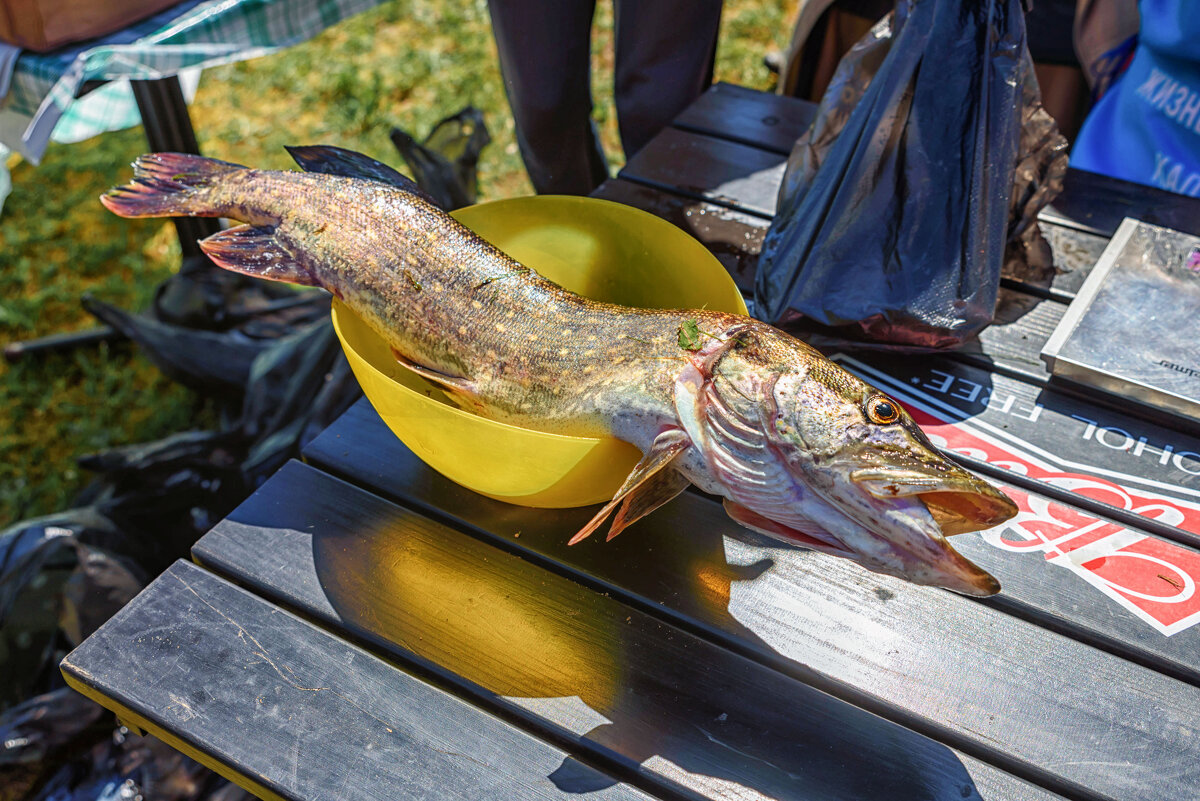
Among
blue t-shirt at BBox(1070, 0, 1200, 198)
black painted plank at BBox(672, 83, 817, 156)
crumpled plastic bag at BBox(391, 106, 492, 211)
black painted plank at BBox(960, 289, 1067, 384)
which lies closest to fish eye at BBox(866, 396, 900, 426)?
black painted plank at BBox(960, 289, 1067, 384)

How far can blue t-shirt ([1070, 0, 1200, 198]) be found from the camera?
2.51 m

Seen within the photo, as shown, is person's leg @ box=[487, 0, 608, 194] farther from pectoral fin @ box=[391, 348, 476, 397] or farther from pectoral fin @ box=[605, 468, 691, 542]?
pectoral fin @ box=[605, 468, 691, 542]

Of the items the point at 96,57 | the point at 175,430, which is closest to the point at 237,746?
the point at 96,57

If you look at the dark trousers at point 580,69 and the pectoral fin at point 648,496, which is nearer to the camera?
the pectoral fin at point 648,496

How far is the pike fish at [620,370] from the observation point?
1.02 meters

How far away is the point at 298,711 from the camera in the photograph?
1.11 metres

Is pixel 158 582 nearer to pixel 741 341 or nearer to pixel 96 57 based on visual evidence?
pixel 741 341

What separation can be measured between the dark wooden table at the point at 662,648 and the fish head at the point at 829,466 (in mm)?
225

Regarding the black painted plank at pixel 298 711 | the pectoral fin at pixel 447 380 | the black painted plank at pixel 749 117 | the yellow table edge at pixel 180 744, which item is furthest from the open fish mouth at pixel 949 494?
the black painted plank at pixel 749 117

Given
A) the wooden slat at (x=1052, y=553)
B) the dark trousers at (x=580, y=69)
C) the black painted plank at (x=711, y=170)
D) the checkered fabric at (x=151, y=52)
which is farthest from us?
the dark trousers at (x=580, y=69)

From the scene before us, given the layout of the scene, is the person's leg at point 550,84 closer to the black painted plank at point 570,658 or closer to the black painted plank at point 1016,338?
the black painted plank at point 1016,338

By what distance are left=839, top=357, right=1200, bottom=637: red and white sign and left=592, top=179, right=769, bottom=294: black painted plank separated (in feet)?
1.94

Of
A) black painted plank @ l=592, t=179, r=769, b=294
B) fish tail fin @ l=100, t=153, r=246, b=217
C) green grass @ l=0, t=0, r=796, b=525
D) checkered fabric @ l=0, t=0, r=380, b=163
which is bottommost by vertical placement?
green grass @ l=0, t=0, r=796, b=525

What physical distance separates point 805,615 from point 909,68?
1.05 meters
